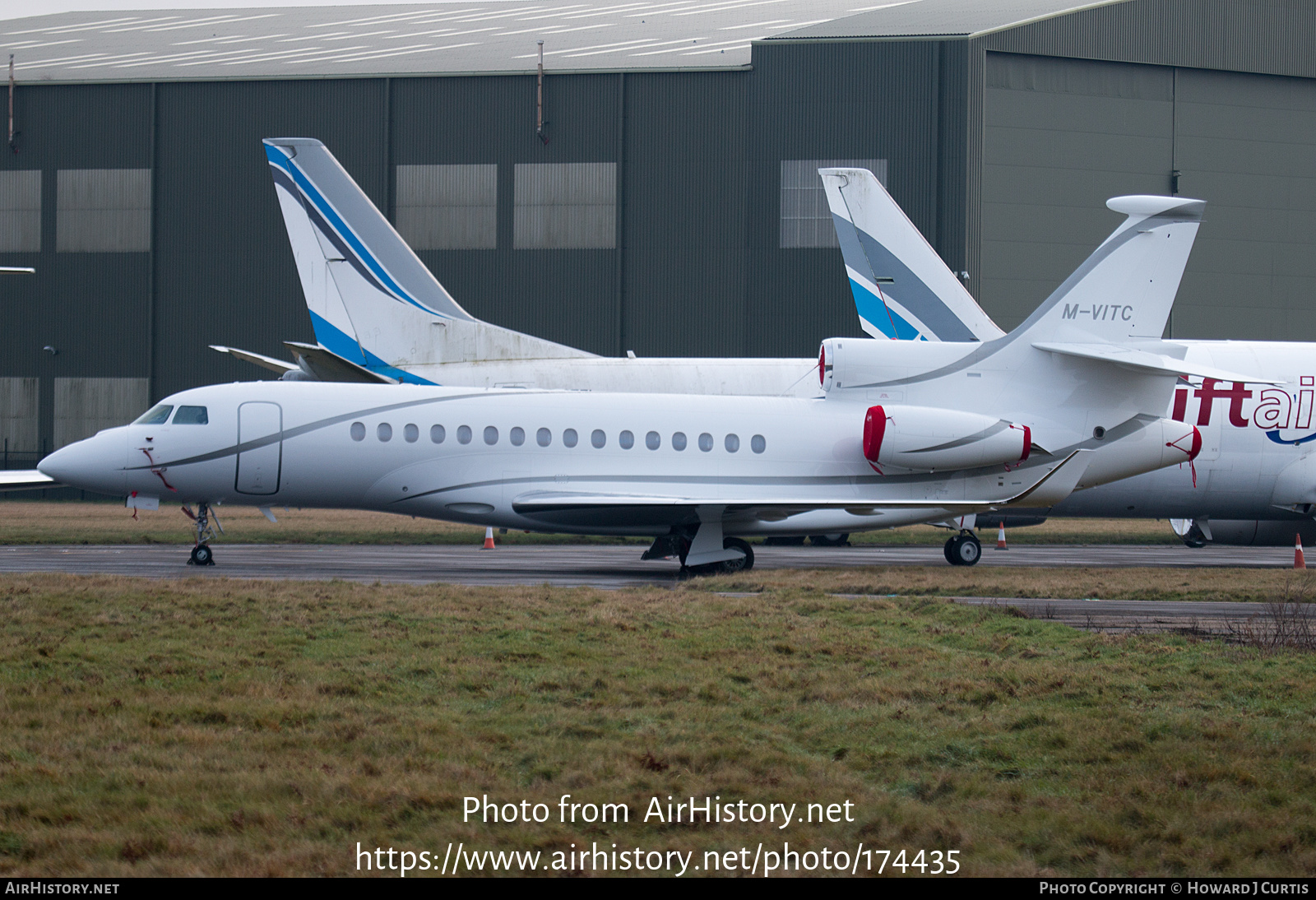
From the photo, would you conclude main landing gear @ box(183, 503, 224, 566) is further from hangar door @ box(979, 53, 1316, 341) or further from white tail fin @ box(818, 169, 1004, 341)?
hangar door @ box(979, 53, 1316, 341)

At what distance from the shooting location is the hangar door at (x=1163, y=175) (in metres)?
41.4

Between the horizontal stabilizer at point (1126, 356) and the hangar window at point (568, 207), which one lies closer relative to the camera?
the horizontal stabilizer at point (1126, 356)

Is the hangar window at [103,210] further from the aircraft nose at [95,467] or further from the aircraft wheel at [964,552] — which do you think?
the aircraft wheel at [964,552]

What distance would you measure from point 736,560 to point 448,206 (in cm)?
2687

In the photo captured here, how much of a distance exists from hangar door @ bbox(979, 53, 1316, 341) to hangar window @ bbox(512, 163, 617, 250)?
12.8 metres

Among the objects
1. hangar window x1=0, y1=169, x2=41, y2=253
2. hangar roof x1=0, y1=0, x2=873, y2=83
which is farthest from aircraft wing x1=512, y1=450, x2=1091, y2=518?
hangar window x1=0, y1=169, x2=41, y2=253

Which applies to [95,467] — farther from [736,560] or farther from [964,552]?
[964,552]

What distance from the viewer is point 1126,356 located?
1973 cm

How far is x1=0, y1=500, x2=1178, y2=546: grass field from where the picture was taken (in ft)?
88.2

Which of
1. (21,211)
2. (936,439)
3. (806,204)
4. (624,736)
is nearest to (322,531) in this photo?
(936,439)

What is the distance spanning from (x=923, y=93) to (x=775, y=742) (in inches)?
1445

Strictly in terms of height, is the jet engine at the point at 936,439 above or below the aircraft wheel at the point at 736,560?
above

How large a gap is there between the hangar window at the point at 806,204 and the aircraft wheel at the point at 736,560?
77.0 ft

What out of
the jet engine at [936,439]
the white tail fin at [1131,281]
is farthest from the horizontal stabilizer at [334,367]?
the white tail fin at [1131,281]
